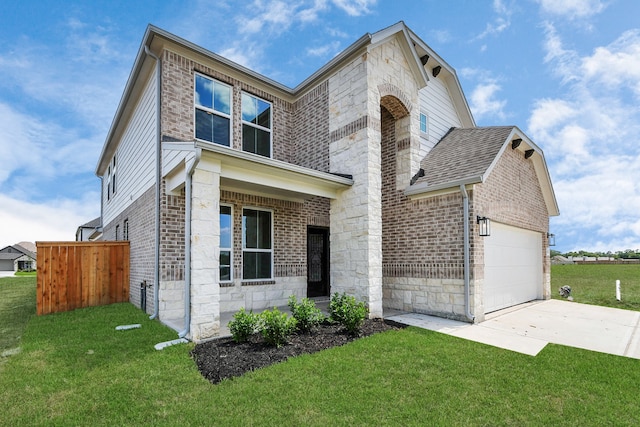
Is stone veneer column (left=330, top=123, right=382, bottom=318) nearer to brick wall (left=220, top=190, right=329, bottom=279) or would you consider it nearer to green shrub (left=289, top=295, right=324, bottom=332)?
brick wall (left=220, top=190, right=329, bottom=279)

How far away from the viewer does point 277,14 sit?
29.5ft

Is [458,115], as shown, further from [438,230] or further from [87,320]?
[87,320]

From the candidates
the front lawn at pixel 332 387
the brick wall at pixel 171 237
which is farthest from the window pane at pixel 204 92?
the front lawn at pixel 332 387

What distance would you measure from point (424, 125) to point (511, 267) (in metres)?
4.74

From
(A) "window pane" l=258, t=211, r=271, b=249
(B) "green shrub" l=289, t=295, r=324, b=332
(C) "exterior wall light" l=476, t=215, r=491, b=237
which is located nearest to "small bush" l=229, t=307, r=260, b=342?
(B) "green shrub" l=289, t=295, r=324, b=332

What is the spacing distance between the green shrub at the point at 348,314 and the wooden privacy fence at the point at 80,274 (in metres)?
6.53

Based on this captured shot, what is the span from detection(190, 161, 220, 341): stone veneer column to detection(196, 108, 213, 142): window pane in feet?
8.57

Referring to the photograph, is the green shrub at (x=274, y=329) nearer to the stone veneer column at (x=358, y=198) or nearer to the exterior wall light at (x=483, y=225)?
the stone veneer column at (x=358, y=198)

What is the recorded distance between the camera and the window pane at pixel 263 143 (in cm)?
893

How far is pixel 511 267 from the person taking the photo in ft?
29.5

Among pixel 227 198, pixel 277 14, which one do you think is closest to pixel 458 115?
pixel 277 14

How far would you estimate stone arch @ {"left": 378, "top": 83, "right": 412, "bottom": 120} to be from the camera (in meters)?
8.00

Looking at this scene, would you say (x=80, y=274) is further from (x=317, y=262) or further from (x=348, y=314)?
(x=348, y=314)

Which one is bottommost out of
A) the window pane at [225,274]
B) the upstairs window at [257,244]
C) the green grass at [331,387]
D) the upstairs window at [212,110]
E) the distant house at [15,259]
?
the distant house at [15,259]
